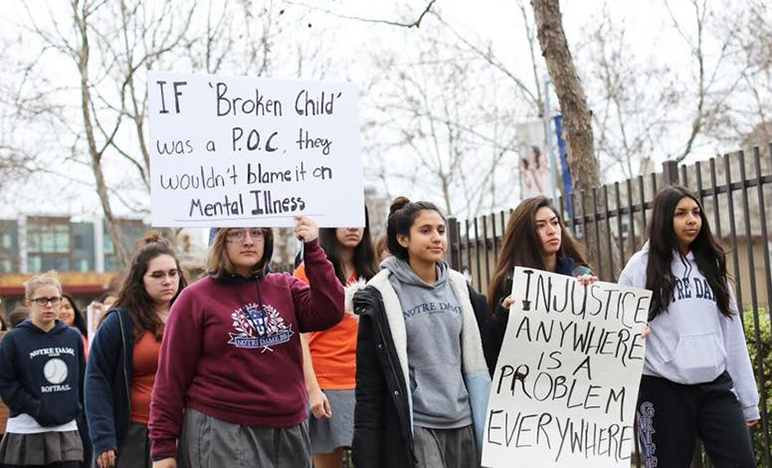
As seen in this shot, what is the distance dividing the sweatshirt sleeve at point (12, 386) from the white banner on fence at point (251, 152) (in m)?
3.60

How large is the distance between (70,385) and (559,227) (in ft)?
13.9

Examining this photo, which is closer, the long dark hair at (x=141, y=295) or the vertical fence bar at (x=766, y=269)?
the long dark hair at (x=141, y=295)

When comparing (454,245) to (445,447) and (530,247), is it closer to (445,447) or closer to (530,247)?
(530,247)

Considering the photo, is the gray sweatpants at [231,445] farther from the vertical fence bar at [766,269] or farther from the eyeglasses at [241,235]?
the vertical fence bar at [766,269]

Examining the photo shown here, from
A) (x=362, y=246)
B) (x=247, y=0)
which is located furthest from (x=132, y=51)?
(x=362, y=246)

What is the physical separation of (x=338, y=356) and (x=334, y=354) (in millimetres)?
27

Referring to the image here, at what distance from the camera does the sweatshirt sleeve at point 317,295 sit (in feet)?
15.2

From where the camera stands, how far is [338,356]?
19.9 ft

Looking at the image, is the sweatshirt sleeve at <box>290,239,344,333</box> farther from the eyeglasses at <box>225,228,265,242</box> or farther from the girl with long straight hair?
the girl with long straight hair

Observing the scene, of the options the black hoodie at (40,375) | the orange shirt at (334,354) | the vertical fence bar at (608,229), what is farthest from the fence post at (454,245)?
the orange shirt at (334,354)

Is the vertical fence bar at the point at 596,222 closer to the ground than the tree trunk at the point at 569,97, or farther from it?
closer to the ground

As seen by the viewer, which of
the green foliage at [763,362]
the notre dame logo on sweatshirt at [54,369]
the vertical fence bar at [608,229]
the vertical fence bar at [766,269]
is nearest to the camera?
the vertical fence bar at [766,269]

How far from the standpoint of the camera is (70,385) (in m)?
7.71

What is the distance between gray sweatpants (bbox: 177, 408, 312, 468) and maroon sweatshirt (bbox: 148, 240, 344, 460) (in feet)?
0.13
